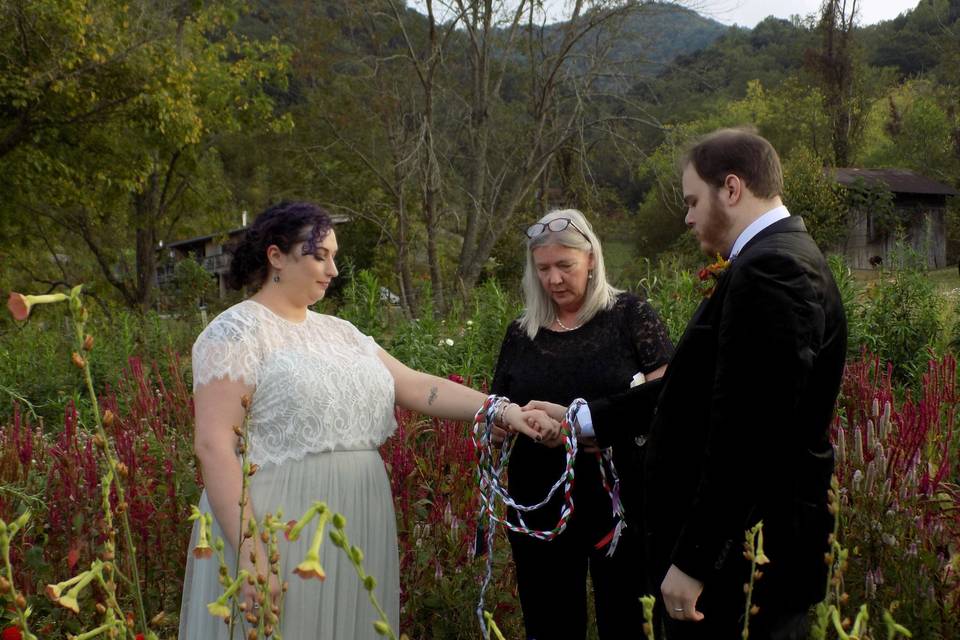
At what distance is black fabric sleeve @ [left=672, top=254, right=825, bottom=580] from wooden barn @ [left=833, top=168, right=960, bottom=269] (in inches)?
1350

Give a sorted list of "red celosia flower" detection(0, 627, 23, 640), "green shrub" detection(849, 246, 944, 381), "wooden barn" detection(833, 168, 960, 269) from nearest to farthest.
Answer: "red celosia flower" detection(0, 627, 23, 640) → "green shrub" detection(849, 246, 944, 381) → "wooden barn" detection(833, 168, 960, 269)

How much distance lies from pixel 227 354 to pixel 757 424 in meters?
1.47

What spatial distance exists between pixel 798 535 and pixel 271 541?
4.33ft

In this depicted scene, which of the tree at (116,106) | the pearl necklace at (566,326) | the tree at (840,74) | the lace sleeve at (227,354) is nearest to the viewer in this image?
the lace sleeve at (227,354)

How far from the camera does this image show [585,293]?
3135mm

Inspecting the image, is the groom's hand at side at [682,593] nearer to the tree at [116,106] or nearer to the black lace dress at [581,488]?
the black lace dress at [581,488]

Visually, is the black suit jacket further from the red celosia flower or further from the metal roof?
the metal roof

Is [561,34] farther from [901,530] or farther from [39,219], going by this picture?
[901,530]

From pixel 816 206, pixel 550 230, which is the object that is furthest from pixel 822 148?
pixel 550 230

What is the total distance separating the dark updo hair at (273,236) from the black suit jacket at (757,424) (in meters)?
1.26

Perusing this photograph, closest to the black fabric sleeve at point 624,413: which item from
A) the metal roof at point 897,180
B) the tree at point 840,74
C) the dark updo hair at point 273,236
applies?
the dark updo hair at point 273,236

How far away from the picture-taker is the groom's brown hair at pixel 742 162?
2.09 m

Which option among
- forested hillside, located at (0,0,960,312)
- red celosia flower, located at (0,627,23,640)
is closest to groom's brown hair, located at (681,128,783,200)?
red celosia flower, located at (0,627,23,640)

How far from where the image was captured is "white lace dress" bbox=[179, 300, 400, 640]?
251 centimetres
